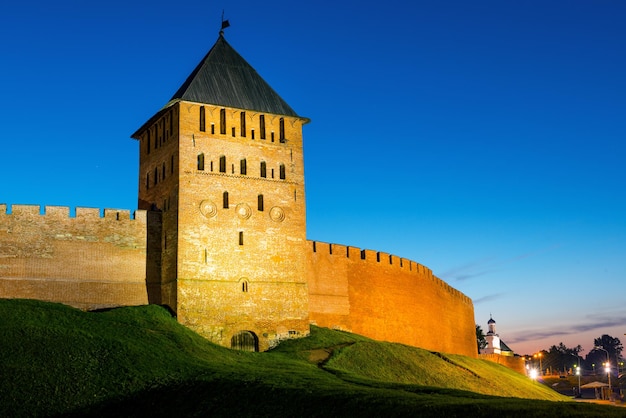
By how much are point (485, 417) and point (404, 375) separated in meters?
12.4

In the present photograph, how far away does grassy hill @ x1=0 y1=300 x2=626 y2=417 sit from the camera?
16.3m

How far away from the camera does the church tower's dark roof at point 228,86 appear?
29656mm

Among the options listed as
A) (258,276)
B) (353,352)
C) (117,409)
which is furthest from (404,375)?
(117,409)

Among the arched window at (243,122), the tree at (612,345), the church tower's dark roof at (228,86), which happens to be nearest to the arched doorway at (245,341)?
the arched window at (243,122)

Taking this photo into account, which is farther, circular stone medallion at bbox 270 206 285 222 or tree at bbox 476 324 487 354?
tree at bbox 476 324 487 354

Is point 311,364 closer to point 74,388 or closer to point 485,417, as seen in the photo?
point 74,388

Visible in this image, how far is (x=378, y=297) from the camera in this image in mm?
36719

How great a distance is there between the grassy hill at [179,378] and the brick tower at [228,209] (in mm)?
1779

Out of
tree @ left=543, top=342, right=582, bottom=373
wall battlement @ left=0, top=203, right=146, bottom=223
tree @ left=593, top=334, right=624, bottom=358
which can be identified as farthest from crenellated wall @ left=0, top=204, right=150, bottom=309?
tree @ left=593, top=334, right=624, bottom=358

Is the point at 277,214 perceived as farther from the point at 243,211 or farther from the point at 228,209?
the point at 228,209

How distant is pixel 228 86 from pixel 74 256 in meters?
8.39

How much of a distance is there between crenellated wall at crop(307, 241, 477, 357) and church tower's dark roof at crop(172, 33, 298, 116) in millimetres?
6361

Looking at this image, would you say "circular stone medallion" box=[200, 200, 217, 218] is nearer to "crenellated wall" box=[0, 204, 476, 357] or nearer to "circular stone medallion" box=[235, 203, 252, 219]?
"circular stone medallion" box=[235, 203, 252, 219]

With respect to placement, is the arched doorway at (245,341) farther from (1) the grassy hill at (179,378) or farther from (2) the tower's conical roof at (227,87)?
(2) the tower's conical roof at (227,87)
